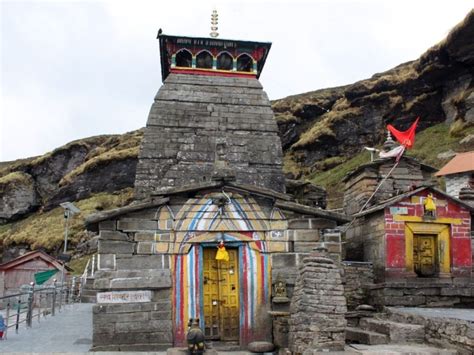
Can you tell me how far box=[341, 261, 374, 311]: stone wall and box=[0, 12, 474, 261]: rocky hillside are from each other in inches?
635

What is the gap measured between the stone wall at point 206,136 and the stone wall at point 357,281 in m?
A: 3.88

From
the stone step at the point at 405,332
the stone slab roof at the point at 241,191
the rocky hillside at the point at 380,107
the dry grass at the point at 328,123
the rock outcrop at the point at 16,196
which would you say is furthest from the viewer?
the rock outcrop at the point at 16,196

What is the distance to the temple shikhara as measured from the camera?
10883 mm

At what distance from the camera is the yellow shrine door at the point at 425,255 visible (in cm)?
1494

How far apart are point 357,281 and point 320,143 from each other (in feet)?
107

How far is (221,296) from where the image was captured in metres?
11.8

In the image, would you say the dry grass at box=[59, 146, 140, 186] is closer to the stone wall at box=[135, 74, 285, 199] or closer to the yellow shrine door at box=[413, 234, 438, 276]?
the stone wall at box=[135, 74, 285, 199]

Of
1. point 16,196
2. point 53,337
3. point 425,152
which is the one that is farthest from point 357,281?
point 16,196

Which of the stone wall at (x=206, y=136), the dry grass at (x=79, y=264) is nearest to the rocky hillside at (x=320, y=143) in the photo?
the dry grass at (x=79, y=264)

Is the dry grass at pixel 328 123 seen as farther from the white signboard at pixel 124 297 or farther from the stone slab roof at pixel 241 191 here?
the white signboard at pixel 124 297

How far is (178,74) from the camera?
19344 mm

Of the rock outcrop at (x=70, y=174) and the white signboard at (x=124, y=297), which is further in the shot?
the rock outcrop at (x=70, y=174)

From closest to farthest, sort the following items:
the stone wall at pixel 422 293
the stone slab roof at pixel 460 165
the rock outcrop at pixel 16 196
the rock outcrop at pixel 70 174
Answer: the stone wall at pixel 422 293
the stone slab roof at pixel 460 165
the rock outcrop at pixel 70 174
the rock outcrop at pixel 16 196

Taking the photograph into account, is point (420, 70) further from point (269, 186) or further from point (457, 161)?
point (269, 186)
